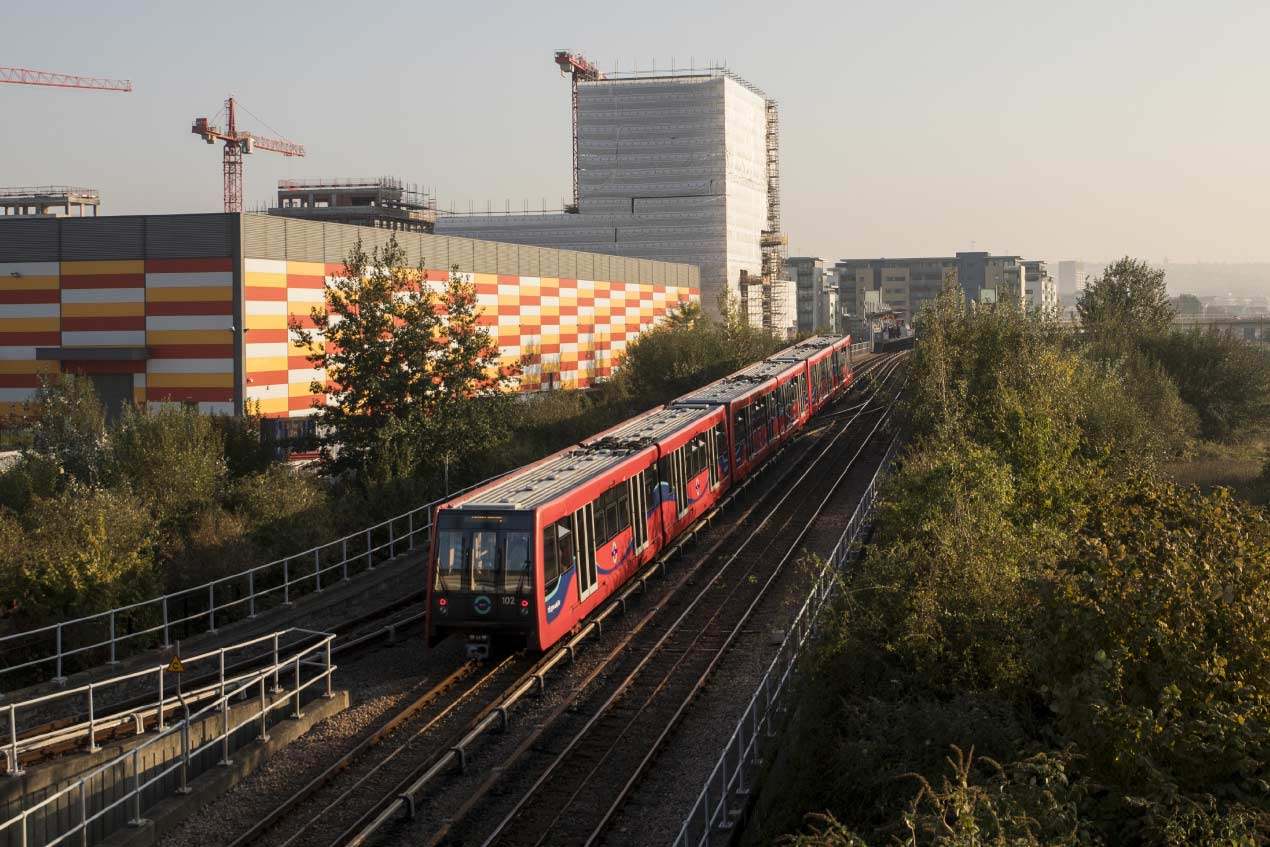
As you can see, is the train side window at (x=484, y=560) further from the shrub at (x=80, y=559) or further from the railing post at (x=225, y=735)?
the shrub at (x=80, y=559)

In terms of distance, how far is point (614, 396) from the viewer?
191 feet

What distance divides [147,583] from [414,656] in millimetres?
5115

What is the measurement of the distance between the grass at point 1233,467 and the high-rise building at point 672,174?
6593 cm

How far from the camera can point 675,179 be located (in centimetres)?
11775

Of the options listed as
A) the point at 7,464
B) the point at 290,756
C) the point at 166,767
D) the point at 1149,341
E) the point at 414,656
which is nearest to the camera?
the point at 166,767

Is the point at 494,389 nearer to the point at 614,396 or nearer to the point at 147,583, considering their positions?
the point at 147,583

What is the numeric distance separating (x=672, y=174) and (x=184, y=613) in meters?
99.7

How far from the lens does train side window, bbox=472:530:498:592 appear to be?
59.9 feet

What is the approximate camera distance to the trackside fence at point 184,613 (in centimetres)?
1892

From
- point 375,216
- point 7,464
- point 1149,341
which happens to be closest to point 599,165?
point 375,216

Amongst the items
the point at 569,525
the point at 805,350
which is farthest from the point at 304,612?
the point at 805,350

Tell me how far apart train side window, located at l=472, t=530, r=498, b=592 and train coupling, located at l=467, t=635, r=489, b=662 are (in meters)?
0.85

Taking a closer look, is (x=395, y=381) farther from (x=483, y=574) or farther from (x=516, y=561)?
(x=516, y=561)

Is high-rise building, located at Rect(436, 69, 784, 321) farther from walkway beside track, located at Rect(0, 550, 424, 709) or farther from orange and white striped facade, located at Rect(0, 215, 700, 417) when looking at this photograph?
walkway beside track, located at Rect(0, 550, 424, 709)
